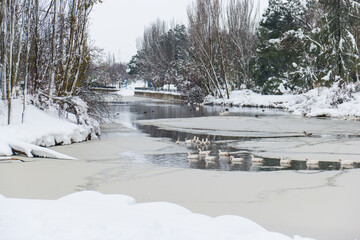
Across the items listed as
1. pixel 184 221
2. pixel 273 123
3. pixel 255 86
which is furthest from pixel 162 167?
pixel 255 86

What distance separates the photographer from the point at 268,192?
22.7 feet

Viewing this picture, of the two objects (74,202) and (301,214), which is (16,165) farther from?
(301,214)

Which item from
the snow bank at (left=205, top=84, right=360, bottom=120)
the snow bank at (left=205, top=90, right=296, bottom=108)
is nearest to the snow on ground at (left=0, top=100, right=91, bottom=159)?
the snow bank at (left=205, top=84, right=360, bottom=120)

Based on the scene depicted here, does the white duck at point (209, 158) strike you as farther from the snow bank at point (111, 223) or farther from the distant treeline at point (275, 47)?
the distant treeline at point (275, 47)

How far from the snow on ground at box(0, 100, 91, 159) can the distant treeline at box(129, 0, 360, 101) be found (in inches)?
729

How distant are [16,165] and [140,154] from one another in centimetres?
339

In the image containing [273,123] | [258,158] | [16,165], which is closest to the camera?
[16,165]

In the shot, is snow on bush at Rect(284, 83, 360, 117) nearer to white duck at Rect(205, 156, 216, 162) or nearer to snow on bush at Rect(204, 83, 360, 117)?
snow on bush at Rect(204, 83, 360, 117)

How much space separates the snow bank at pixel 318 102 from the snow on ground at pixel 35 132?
14.0 meters

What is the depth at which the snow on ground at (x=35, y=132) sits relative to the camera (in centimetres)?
1041

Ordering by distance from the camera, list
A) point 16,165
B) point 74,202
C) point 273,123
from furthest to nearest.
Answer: point 273,123 < point 16,165 < point 74,202

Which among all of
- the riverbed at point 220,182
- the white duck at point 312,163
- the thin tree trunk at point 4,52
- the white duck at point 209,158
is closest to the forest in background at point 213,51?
the thin tree trunk at point 4,52

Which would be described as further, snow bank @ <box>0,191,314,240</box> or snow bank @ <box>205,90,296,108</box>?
snow bank @ <box>205,90,296,108</box>

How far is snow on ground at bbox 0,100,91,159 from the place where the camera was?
410 inches
